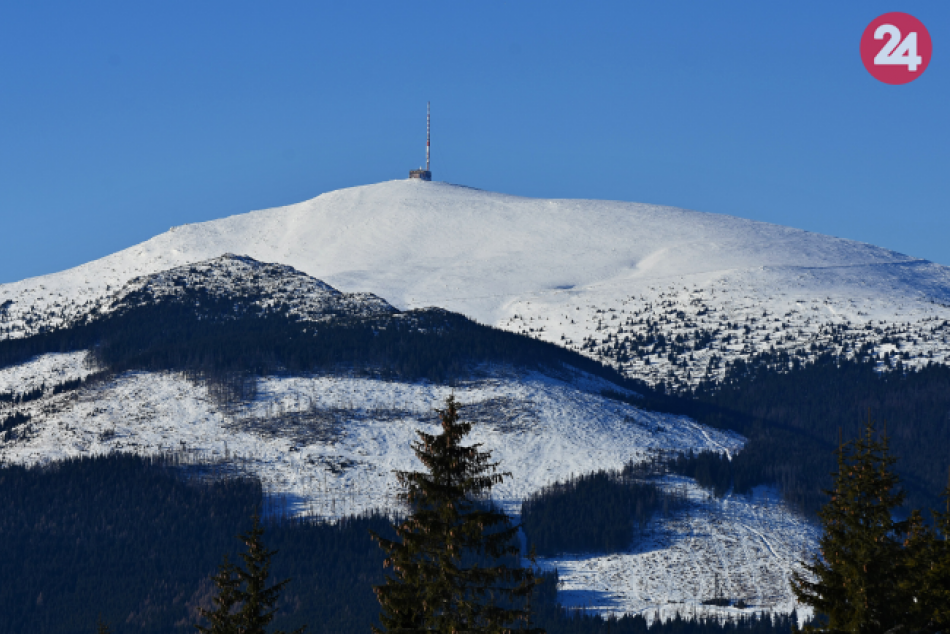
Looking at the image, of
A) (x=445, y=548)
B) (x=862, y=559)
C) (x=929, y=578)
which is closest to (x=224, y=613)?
(x=445, y=548)

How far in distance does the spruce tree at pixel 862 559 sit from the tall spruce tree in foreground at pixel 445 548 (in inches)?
440

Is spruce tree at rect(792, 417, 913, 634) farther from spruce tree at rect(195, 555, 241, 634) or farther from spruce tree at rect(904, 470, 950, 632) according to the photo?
spruce tree at rect(195, 555, 241, 634)

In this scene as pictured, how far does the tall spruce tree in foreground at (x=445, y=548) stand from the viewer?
44562mm

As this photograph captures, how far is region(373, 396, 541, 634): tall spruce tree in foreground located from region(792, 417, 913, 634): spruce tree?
36.6 ft

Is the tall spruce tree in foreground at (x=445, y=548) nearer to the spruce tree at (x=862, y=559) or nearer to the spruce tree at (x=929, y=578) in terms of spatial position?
the spruce tree at (x=862, y=559)

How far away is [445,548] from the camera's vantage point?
4516cm

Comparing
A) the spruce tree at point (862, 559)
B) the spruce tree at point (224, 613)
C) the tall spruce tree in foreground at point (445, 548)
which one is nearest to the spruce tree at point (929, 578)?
the spruce tree at point (862, 559)

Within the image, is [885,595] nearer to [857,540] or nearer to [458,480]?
[857,540]

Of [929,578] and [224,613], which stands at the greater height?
[929,578]

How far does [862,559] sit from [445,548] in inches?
580

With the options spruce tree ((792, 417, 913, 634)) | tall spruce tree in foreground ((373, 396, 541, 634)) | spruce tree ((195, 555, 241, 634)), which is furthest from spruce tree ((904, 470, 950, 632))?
spruce tree ((195, 555, 241, 634))

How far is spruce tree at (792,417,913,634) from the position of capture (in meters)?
48.2

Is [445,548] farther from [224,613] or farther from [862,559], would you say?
[862,559]

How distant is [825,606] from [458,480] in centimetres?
1423
